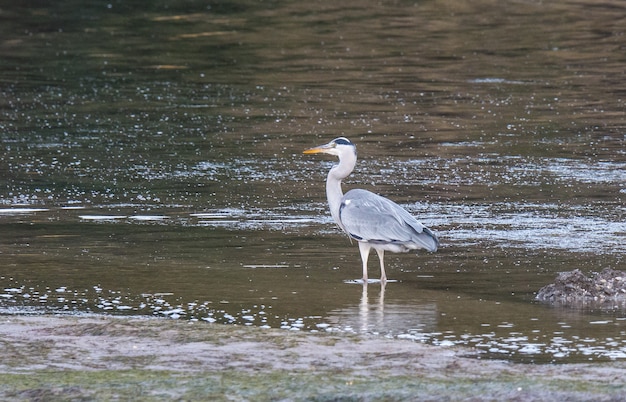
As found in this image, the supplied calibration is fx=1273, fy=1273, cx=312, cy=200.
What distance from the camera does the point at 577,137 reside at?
16906 mm

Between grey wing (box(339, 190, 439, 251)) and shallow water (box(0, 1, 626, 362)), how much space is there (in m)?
0.34

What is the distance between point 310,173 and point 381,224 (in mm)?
4867

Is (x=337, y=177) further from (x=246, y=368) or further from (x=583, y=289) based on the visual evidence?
(x=246, y=368)

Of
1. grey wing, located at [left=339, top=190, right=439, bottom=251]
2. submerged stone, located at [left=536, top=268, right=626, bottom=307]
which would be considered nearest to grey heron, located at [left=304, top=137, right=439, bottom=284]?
grey wing, located at [left=339, top=190, right=439, bottom=251]

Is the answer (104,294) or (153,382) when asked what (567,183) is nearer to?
(104,294)

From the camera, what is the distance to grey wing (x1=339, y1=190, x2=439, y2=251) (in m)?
10.0

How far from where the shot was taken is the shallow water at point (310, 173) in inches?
366

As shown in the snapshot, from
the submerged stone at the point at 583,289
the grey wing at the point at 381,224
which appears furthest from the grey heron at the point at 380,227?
the submerged stone at the point at 583,289

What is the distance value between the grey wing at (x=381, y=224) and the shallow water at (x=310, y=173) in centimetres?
34

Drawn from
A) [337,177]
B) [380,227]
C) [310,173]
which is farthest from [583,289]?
[310,173]

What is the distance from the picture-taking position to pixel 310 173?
1502 cm

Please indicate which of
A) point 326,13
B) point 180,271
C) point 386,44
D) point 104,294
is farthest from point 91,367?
point 326,13

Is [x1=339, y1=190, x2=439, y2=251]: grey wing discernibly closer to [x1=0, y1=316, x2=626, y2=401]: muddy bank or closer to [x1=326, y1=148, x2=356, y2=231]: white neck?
[x1=326, y1=148, x2=356, y2=231]: white neck

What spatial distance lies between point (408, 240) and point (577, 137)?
7.48m
